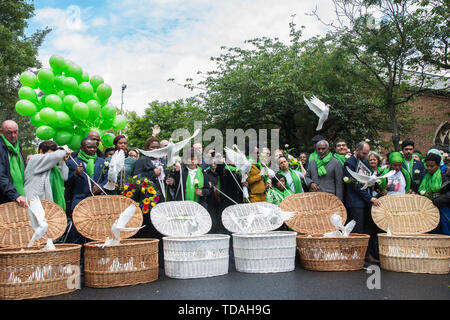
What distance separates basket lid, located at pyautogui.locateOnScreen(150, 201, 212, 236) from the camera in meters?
4.73

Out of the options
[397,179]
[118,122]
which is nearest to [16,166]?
[118,122]

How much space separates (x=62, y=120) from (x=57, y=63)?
97 cm

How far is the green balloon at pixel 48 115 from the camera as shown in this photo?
557cm

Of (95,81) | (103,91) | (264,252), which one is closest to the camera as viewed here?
(264,252)

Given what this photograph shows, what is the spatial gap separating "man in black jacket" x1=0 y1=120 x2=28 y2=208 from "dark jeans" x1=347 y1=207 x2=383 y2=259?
403 cm

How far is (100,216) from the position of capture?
448cm

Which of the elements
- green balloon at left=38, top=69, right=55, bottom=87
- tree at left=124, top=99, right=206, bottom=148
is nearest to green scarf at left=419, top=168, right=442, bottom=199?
green balloon at left=38, top=69, right=55, bottom=87

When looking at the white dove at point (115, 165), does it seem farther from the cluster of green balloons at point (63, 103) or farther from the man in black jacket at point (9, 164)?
the cluster of green balloons at point (63, 103)

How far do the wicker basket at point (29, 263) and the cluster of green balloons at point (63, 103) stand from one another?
1.82 meters

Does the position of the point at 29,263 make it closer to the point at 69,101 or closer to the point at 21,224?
the point at 21,224

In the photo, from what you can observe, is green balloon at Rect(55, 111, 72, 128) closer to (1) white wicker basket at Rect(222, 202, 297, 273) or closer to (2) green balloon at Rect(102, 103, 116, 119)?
(2) green balloon at Rect(102, 103, 116, 119)

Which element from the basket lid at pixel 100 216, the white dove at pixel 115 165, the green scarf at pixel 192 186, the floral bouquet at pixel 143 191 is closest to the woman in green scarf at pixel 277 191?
the green scarf at pixel 192 186
